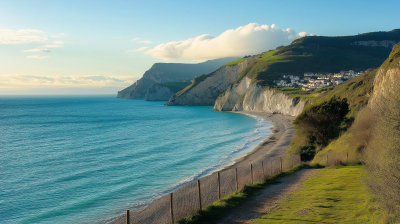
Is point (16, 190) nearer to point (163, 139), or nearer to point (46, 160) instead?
point (46, 160)

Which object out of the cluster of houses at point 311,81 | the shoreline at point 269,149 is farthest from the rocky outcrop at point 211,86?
the shoreline at point 269,149

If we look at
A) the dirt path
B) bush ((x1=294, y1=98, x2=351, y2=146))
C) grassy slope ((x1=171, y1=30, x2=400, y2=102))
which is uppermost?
grassy slope ((x1=171, y1=30, x2=400, y2=102))

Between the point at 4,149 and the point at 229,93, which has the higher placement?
the point at 229,93

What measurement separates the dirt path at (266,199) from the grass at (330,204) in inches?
20.6

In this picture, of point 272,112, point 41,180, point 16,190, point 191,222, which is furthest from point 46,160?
point 272,112

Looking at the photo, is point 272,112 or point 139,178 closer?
point 139,178

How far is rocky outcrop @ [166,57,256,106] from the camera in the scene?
542 feet

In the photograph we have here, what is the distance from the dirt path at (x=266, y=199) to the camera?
14.8 metres

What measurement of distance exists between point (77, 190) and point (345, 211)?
23314 millimetres

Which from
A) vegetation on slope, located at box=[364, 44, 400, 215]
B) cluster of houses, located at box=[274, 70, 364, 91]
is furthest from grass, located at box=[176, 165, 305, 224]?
cluster of houses, located at box=[274, 70, 364, 91]

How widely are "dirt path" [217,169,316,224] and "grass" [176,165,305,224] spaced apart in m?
0.37

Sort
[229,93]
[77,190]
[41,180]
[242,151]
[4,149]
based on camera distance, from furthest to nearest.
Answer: [229,93] → [4,149] → [242,151] → [41,180] → [77,190]

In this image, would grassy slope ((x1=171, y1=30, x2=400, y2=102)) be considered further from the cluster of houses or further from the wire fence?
the wire fence

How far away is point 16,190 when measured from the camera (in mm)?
27906
